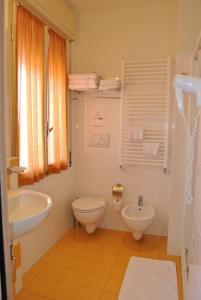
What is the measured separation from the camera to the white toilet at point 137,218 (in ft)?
9.47

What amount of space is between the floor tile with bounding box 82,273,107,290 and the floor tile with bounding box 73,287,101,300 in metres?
0.06

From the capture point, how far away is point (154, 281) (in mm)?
2377

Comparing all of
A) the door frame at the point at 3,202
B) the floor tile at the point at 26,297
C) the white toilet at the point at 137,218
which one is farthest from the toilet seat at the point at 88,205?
the door frame at the point at 3,202

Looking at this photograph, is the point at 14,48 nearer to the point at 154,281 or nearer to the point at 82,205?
the point at 82,205

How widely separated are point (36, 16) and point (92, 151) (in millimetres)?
1740

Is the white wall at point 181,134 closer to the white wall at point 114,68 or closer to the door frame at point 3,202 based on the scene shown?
the white wall at point 114,68

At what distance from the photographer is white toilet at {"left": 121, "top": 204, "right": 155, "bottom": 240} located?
9.47 ft

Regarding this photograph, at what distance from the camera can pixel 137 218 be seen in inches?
115

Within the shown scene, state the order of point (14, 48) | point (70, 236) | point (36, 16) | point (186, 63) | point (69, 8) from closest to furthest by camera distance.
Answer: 1. point (14, 48)
2. point (36, 16)
3. point (186, 63)
4. point (69, 8)
5. point (70, 236)

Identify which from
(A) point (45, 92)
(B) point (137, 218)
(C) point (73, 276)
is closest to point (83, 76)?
(A) point (45, 92)

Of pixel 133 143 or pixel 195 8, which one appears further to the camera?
pixel 133 143

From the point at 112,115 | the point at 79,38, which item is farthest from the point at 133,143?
the point at 79,38

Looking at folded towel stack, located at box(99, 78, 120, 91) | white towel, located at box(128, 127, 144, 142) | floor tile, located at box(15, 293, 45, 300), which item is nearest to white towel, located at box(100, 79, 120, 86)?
folded towel stack, located at box(99, 78, 120, 91)

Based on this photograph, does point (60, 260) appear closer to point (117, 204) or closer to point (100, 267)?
point (100, 267)
